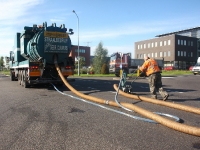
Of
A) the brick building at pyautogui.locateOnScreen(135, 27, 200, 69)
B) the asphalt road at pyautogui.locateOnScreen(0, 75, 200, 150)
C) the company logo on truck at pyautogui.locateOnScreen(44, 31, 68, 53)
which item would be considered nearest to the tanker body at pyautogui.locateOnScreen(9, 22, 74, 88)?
the company logo on truck at pyautogui.locateOnScreen(44, 31, 68, 53)

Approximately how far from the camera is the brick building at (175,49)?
69.0 metres

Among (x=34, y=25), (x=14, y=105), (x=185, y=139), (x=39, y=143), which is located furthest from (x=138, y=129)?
(x=34, y=25)

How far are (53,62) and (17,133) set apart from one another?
7730 millimetres

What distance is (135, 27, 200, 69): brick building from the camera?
68956 millimetres

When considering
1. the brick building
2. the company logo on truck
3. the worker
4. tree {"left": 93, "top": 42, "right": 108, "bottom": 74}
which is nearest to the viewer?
the worker

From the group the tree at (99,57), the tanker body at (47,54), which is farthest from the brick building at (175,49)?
the tanker body at (47,54)

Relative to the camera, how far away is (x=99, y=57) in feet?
138

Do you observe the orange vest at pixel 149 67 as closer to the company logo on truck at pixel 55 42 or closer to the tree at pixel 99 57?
the company logo on truck at pixel 55 42

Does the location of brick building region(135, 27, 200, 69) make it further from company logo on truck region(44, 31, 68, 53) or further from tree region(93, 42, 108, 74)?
company logo on truck region(44, 31, 68, 53)

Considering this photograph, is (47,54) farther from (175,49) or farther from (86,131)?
(175,49)

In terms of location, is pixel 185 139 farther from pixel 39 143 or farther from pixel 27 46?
pixel 27 46

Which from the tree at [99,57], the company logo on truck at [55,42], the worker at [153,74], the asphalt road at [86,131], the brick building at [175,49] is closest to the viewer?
the asphalt road at [86,131]

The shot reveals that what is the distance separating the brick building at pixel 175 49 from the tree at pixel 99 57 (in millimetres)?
30671

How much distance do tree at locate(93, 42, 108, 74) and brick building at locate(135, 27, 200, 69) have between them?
3067 cm
